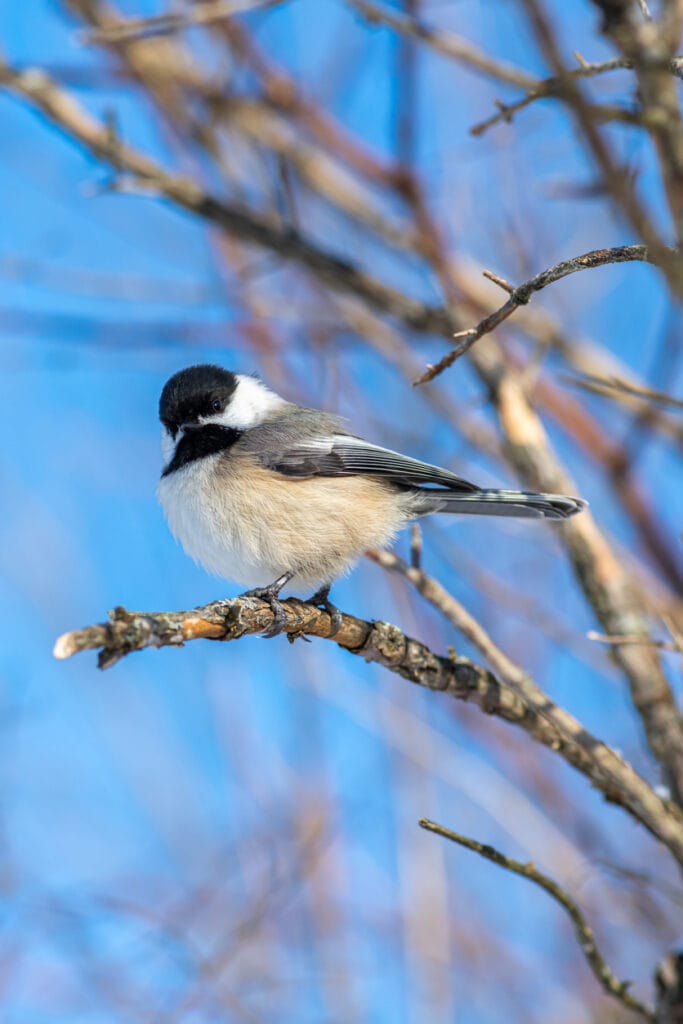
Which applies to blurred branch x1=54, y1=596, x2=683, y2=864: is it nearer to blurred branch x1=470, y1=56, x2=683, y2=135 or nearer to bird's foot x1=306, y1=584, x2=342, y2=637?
bird's foot x1=306, y1=584, x2=342, y2=637

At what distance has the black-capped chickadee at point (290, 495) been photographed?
9.82 feet

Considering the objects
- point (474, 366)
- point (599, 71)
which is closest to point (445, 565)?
point (474, 366)

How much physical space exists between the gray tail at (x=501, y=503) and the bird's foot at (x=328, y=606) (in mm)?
480

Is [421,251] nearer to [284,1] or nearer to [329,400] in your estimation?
[329,400]

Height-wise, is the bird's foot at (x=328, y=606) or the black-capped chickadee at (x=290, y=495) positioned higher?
the black-capped chickadee at (x=290, y=495)

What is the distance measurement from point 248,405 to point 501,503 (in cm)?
117

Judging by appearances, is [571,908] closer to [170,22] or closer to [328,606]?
[328,606]

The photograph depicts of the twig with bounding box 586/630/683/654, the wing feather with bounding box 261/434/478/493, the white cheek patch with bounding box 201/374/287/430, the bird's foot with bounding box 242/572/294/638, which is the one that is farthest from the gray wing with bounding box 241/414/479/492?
the twig with bounding box 586/630/683/654

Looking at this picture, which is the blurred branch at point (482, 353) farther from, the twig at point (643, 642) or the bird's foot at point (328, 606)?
the bird's foot at point (328, 606)

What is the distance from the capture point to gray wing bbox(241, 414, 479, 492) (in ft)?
10.3

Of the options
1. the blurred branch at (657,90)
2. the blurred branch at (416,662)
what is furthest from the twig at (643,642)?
the blurred branch at (657,90)

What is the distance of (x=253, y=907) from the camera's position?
3.88 meters

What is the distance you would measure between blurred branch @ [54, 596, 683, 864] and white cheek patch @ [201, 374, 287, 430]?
3.30 feet

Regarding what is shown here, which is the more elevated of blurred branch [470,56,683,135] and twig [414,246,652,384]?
blurred branch [470,56,683,135]
